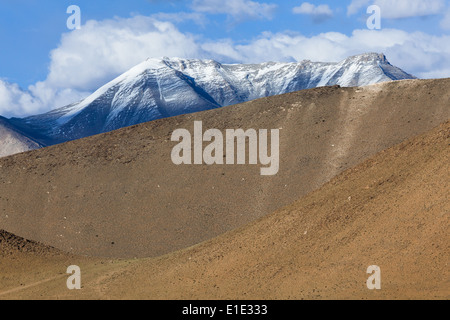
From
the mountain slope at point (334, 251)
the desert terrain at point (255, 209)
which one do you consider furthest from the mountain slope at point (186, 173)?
the mountain slope at point (334, 251)

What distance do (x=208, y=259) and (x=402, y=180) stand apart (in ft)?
29.2

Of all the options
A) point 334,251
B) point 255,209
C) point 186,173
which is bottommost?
point 334,251

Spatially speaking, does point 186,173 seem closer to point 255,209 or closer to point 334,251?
point 255,209

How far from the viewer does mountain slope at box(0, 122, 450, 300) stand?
2303 centimetres

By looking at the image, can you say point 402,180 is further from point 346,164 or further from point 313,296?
point 346,164

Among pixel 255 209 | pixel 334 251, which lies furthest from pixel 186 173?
pixel 334 251

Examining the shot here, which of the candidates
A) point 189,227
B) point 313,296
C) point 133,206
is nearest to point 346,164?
point 189,227

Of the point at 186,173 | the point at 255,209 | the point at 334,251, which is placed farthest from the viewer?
the point at 186,173

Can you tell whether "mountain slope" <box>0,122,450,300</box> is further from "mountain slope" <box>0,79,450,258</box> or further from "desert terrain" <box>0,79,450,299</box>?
"mountain slope" <box>0,79,450,258</box>

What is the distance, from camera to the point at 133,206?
164ft

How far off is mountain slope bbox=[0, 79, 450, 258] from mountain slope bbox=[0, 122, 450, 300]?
43.2 feet

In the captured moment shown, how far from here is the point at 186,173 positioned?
173 ft

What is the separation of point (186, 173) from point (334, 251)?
92.7 feet

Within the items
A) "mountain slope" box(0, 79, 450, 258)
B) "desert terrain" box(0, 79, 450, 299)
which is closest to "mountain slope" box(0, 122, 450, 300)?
"desert terrain" box(0, 79, 450, 299)
